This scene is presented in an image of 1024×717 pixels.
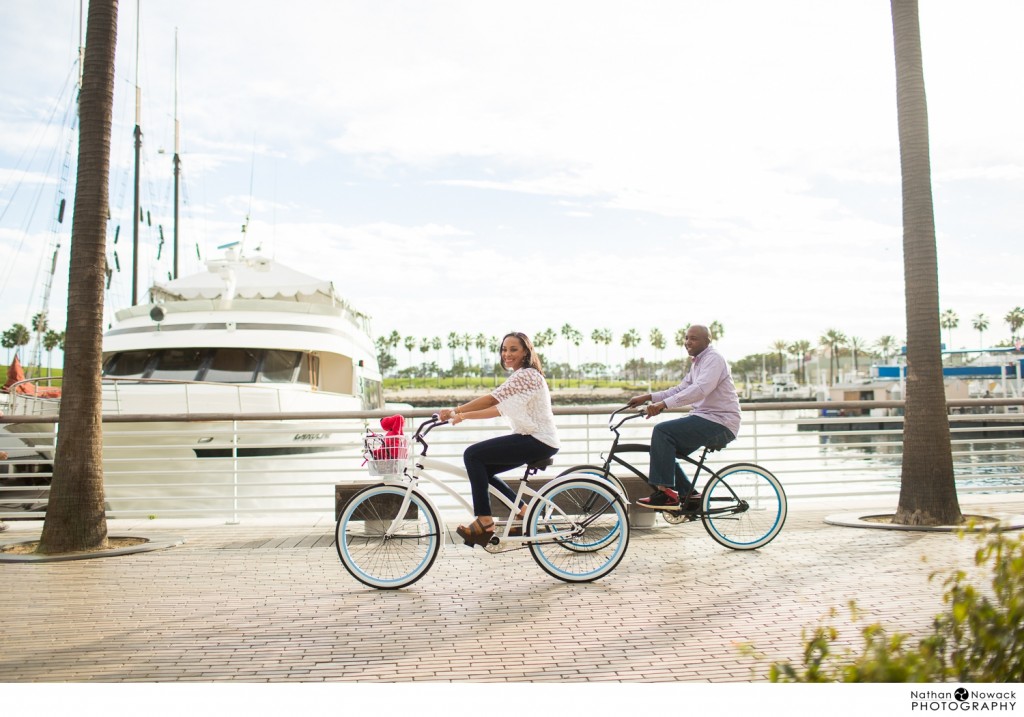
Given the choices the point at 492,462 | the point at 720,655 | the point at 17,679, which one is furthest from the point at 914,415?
the point at 17,679

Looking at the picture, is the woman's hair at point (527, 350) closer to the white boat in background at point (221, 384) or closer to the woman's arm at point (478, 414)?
the woman's arm at point (478, 414)

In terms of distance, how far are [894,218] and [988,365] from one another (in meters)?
35.9

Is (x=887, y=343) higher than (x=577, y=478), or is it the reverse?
(x=887, y=343)

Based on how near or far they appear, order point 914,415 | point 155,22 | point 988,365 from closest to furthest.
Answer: point 155,22
point 914,415
point 988,365

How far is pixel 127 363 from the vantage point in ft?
52.2

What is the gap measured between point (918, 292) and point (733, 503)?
281 cm

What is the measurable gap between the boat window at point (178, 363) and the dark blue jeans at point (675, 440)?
10875 mm

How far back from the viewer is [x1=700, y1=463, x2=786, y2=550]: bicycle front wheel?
664 centimetres

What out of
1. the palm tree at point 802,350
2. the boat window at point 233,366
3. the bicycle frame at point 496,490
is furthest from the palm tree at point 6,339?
the palm tree at point 802,350

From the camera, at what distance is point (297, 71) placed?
606 cm

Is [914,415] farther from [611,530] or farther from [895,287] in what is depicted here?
[611,530]

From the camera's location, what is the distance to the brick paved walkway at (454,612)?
12.5ft

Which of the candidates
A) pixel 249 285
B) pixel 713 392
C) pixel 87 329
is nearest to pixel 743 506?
pixel 713 392
